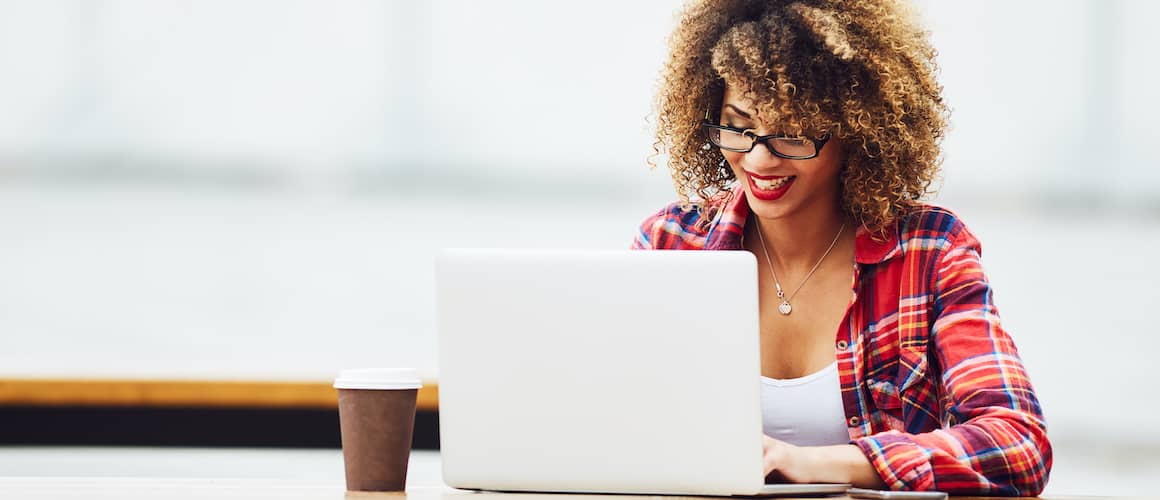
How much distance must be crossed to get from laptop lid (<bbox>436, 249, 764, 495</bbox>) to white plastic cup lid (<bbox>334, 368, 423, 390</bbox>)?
0.10m

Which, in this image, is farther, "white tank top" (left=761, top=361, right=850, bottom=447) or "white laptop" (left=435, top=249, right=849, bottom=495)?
"white tank top" (left=761, top=361, right=850, bottom=447)

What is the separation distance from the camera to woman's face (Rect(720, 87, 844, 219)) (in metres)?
1.33

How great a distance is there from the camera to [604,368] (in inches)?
35.9

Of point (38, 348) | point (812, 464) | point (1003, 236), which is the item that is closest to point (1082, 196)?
point (1003, 236)

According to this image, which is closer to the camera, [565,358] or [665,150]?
[565,358]

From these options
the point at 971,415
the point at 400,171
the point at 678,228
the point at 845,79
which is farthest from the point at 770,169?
the point at 400,171

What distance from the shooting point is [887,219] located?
1.38 m

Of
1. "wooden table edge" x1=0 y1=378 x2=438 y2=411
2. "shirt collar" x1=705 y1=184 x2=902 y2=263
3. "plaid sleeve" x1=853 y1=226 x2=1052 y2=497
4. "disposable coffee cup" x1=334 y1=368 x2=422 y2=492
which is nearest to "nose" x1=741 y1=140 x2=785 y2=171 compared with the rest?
"shirt collar" x1=705 y1=184 x2=902 y2=263

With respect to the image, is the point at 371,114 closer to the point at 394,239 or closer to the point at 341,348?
the point at 394,239

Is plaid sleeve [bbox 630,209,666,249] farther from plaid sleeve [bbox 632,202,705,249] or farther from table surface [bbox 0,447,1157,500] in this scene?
table surface [bbox 0,447,1157,500]

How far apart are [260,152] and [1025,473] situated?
1825mm

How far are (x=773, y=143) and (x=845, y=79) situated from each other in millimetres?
137

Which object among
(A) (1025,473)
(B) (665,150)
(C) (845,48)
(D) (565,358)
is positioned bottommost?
(A) (1025,473)

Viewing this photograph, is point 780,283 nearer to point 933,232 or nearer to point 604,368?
point 933,232
